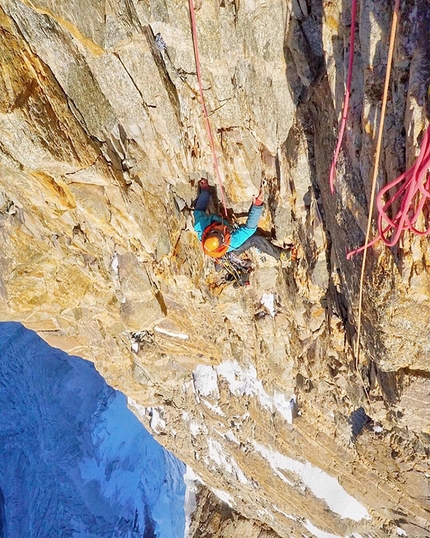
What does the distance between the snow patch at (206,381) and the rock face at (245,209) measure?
17.6 inches

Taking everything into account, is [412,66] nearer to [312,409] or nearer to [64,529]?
[312,409]

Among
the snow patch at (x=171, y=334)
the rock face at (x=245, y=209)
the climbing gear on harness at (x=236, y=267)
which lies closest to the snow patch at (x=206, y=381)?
the rock face at (x=245, y=209)

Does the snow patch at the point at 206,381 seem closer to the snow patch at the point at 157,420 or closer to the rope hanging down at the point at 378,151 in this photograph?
the snow patch at the point at 157,420

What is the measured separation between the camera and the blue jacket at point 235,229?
5.23m

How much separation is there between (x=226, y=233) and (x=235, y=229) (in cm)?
30

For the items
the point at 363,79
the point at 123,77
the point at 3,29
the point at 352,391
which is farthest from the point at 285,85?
the point at 352,391

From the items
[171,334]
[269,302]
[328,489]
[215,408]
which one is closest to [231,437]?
[215,408]

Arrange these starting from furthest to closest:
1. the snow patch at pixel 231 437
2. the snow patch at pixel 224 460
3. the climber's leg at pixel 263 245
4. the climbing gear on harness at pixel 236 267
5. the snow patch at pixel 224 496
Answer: the snow patch at pixel 224 496, the snow patch at pixel 224 460, the snow patch at pixel 231 437, the climbing gear on harness at pixel 236 267, the climber's leg at pixel 263 245

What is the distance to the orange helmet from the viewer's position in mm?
4945

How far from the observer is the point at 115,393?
55.3ft

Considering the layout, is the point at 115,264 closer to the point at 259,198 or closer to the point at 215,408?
the point at 259,198

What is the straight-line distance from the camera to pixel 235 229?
5340 mm

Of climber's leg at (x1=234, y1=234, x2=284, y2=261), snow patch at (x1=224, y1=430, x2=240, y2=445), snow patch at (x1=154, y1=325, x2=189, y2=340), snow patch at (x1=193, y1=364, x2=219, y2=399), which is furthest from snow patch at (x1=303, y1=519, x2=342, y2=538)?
climber's leg at (x1=234, y1=234, x2=284, y2=261)

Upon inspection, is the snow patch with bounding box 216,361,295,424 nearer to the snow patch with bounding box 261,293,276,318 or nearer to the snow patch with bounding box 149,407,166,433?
the snow patch with bounding box 261,293,276,318
